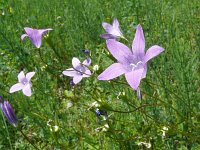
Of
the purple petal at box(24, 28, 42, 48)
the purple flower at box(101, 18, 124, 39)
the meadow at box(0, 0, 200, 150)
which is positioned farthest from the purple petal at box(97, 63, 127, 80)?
the purple petal at box(24, 28, 42, 48)

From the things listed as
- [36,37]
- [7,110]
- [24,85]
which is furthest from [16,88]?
[36,37]

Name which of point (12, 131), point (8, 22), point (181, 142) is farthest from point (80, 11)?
point (181, 142)

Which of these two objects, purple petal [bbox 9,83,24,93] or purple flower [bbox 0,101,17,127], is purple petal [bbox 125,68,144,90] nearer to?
purple flower [bbox 0,101,17,127]

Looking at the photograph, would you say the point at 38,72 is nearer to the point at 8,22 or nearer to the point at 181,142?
the point at 181,142

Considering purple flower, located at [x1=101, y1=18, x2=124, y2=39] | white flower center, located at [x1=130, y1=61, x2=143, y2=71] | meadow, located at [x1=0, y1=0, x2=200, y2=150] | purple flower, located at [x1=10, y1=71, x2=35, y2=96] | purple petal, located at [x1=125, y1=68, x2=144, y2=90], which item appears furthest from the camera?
purple flower, located at [x1=10, y1=71, x2=35, y2=96]

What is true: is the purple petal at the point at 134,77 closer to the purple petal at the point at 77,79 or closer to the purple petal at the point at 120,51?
the purple petal at the point at 120,51

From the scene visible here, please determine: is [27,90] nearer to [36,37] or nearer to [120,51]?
[36,37]

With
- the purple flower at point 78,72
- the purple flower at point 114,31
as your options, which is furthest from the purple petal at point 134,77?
the purple flower at point 78,72

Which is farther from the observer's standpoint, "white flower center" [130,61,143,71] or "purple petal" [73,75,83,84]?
"purple petal" [73,75,83,84]
